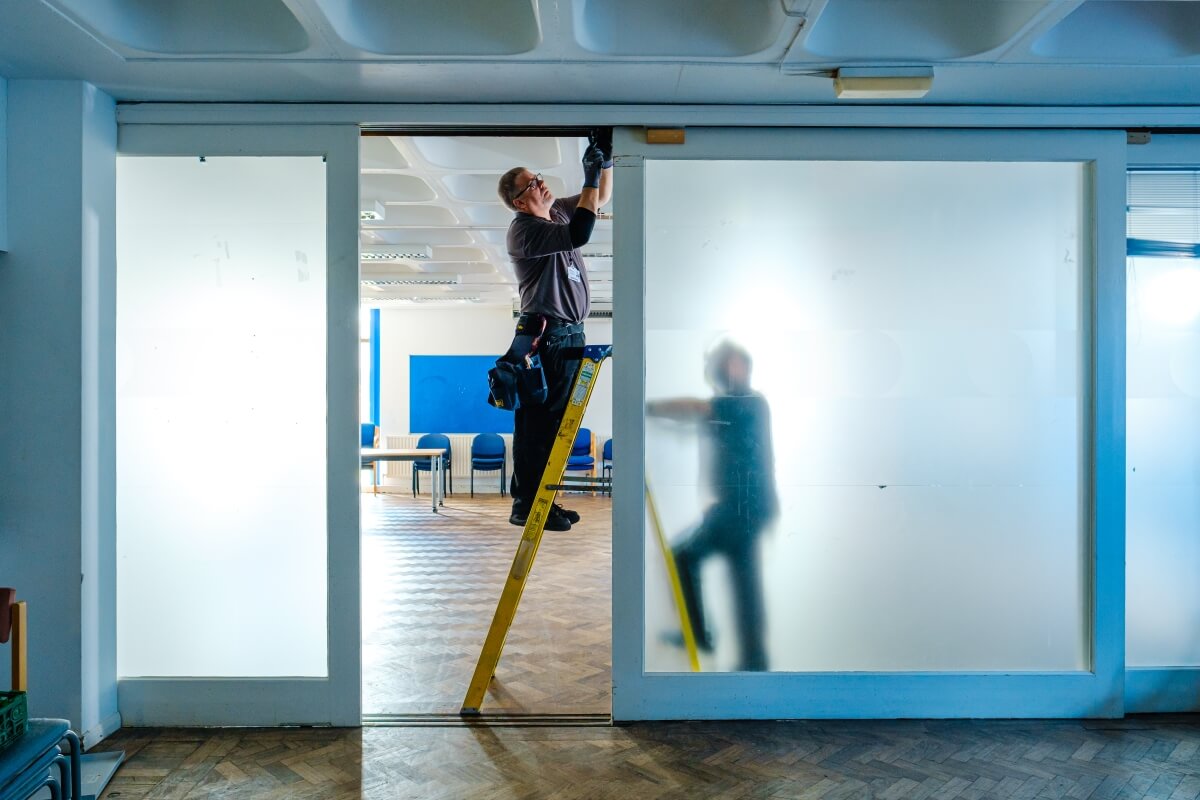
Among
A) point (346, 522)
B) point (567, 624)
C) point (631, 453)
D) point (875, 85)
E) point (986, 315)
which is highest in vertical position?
point (875, 85)

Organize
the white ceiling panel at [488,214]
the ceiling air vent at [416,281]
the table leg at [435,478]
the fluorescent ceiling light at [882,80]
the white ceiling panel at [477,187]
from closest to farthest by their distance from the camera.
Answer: the fluorescent ceiling light at [882,80], the white ceiling panel at [477,187], the white ceiling panel at [488,214], the ceiling air vent at [416,281], the table leg at [435,478]

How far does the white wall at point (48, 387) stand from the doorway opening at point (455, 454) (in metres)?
1.25

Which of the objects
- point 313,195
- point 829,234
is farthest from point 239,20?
point 829,234

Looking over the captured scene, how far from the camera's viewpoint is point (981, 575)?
3166mm

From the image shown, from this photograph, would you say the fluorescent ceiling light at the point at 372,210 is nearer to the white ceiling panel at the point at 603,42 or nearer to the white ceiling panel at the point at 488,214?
the white ceiling panel at the point at 488,214

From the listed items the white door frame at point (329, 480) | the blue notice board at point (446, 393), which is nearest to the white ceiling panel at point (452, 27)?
the white door frame at point (329, 480)

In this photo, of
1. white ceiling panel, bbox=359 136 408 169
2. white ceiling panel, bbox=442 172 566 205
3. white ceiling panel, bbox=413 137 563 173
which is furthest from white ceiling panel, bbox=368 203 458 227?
white ceiling panel, bbox=413 137 563 173

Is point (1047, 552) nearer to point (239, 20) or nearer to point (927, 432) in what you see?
point (927, 432)

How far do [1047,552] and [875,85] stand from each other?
2.20m

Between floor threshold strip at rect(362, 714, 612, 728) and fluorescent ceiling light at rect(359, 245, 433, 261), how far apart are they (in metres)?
4.89

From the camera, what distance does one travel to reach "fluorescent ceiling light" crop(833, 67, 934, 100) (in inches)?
107

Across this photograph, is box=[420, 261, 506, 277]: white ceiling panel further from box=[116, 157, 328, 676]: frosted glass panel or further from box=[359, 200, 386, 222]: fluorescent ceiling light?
box=[116, 157, 328, 676]: frosted glass panel

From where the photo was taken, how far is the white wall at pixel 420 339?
11594 mm

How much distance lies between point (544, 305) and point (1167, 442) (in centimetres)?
303
